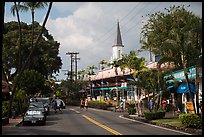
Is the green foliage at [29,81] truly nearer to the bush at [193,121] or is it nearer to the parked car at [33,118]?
the parked car at [33,118]

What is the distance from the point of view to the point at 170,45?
1991 centimetres

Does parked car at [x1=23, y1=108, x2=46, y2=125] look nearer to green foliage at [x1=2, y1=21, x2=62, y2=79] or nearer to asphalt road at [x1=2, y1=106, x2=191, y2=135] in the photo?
asphalt road at [x1=2, y1=106, x2=191, y2=135]

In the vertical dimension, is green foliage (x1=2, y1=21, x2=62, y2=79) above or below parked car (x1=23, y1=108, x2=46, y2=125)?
above

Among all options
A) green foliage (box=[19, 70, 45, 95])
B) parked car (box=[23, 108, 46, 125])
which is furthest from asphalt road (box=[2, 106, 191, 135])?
green foliage (box=[19, 70, 45, 95])

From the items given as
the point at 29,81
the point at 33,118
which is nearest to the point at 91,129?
the point at 33,118

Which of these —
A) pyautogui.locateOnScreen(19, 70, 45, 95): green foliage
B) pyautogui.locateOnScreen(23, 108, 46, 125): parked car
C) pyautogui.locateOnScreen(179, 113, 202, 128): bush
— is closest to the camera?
pyautogui.locateOnScreen(179, 113, 202, 128): bush

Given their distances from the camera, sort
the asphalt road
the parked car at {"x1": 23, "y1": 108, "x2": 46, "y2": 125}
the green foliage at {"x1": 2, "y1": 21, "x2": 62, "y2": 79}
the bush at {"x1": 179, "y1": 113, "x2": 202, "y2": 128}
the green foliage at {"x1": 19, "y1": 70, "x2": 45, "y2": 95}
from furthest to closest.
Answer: the green foliage at {"x1": 2, "y1": 21, "x2": 62, "y2": 79} < the green foliage at {"x1": 19, "y1": 70, "x2": 45, "y2": 95} < the parked car at {"x1": 23, "y1": 108, "x2": 46, "y2": 125} < the bush at {"x1": 179, "y1": 113, "x2": 202, "y2": 128} < the asphalt road

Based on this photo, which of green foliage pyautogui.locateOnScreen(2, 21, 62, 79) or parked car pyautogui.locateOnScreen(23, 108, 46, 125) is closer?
parked car pyautogui.locateOnScreen(23, 108, 46, 125)

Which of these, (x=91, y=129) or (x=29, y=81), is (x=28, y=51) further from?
(x=91, y=129)

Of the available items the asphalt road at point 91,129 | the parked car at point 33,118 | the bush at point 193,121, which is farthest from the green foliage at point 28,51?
the bush at point 193,121

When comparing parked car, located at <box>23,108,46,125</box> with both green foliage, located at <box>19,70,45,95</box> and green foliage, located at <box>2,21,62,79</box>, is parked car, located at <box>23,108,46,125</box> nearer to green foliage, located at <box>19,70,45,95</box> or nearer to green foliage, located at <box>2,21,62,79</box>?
green foliage, located at <box>19,70,45,95</box>

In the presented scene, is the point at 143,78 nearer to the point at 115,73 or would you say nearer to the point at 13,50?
the point at 13,50

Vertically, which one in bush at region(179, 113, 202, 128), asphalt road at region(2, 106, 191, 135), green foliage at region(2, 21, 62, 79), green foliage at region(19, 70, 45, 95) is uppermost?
green foliage at region(2, 21, 62, 79)

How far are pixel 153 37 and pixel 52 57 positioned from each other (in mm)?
22228
